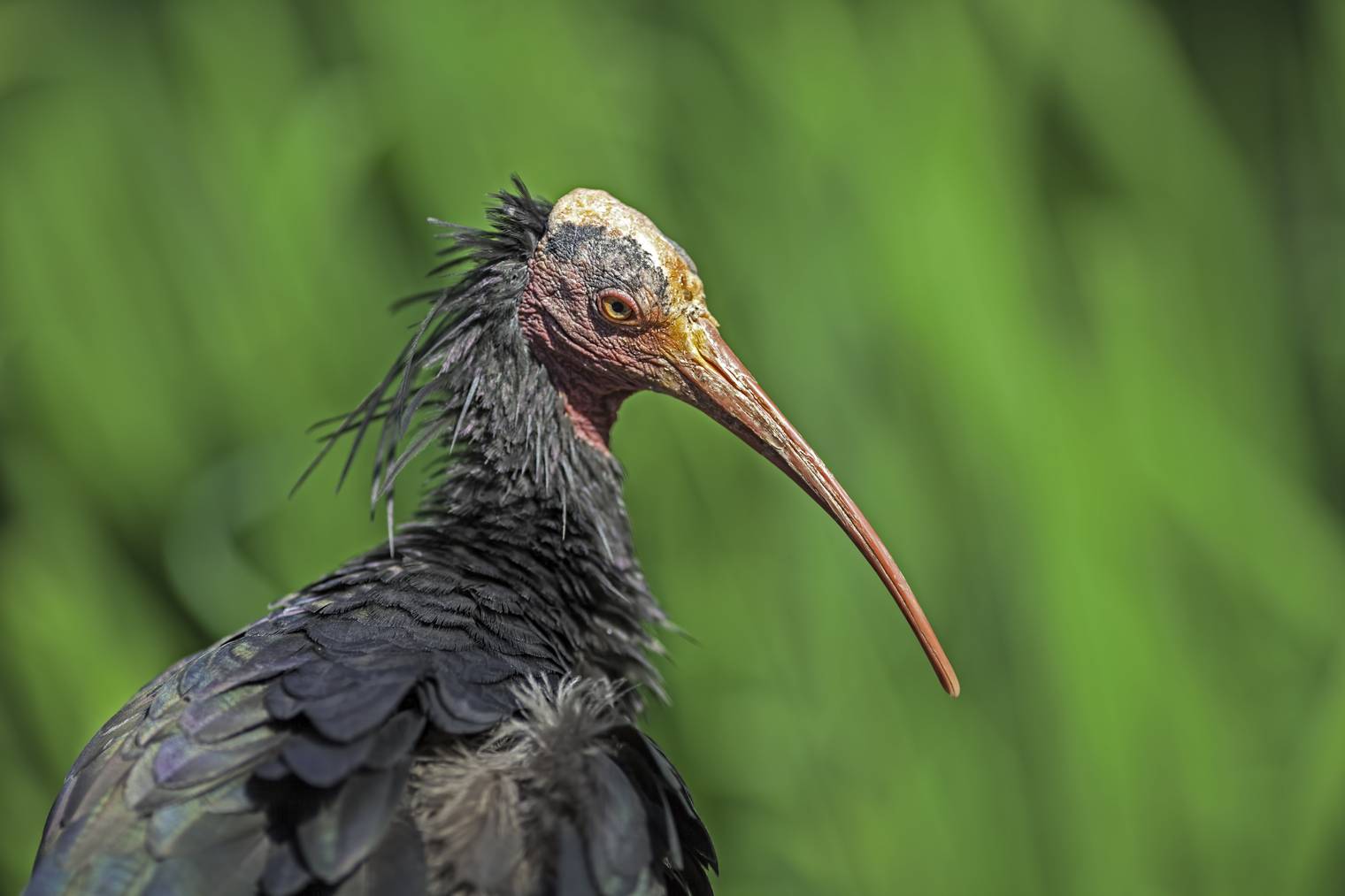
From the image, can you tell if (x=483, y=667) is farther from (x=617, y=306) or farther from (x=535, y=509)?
(x=617, y=306)

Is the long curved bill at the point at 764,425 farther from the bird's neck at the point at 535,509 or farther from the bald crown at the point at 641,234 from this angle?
the bird's neck at the point at 535,509

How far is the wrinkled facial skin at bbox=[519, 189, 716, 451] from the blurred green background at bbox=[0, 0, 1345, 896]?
54cm

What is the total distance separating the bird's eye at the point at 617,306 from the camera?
Answer: 1219 millimetres

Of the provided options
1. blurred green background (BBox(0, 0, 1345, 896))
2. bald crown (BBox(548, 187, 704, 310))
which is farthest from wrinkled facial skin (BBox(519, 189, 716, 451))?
blurred green background (BBox(0, 0, 1345, 896))

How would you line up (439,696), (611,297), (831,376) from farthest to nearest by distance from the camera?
(831,376), (611,297), (439,696)

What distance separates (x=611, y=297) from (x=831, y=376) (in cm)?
60

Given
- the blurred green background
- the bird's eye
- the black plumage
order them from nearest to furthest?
the black plumage
the bird's eye
the blurred green background

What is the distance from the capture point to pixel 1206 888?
1682 mm

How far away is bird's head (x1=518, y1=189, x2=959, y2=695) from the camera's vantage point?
1.22 meters

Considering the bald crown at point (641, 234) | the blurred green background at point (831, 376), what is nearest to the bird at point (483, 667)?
the bald crown at point (641, 234)

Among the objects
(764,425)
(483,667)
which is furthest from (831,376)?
(483,667)

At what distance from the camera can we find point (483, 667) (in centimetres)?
104

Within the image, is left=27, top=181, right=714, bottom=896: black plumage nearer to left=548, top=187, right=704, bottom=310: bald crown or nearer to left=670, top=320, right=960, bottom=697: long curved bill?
left=548, top=187, right=704, bottom=310: bald crown

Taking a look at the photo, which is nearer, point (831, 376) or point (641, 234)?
point (641, 234)
